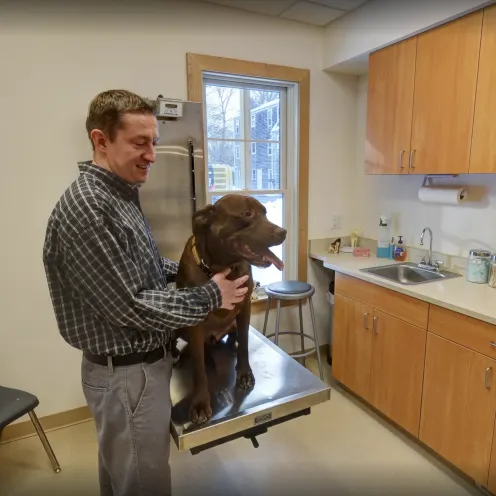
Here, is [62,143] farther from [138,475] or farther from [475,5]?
[475,5]

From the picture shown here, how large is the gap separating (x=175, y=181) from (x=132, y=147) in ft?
4.19

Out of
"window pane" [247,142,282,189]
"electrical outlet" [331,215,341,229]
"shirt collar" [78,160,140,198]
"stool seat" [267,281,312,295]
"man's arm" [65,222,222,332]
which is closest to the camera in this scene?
"man's arm" [65,222,222,332]

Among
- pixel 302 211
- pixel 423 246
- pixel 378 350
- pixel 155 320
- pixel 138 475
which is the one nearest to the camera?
pixel 155 320

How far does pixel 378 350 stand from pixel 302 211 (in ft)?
3.71

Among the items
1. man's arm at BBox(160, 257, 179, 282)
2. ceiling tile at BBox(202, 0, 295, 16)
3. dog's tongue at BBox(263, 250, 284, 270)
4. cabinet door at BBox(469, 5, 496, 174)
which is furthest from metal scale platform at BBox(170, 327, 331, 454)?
ceiling tile at BBox(202, 0, 295, 16)

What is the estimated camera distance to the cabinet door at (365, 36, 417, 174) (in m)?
2.18

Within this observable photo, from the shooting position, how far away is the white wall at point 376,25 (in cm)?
188

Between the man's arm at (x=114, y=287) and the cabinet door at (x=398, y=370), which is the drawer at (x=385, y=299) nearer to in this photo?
the cabinet door at (x=398, y=370)

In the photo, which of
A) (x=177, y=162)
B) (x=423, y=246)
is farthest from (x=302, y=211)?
(x=177, y=162)

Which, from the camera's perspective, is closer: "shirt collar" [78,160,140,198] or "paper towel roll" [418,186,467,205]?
"shirt collar" [78,160,140,198]

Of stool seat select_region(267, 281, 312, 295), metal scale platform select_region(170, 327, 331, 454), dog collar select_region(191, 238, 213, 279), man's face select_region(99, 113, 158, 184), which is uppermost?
man's face select_region(99, 113, 158, 184)

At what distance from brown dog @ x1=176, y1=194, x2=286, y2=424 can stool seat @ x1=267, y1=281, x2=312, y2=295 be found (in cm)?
131

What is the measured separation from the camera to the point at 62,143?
206 centimetres

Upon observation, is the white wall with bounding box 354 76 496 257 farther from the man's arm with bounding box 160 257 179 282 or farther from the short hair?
the short hair
